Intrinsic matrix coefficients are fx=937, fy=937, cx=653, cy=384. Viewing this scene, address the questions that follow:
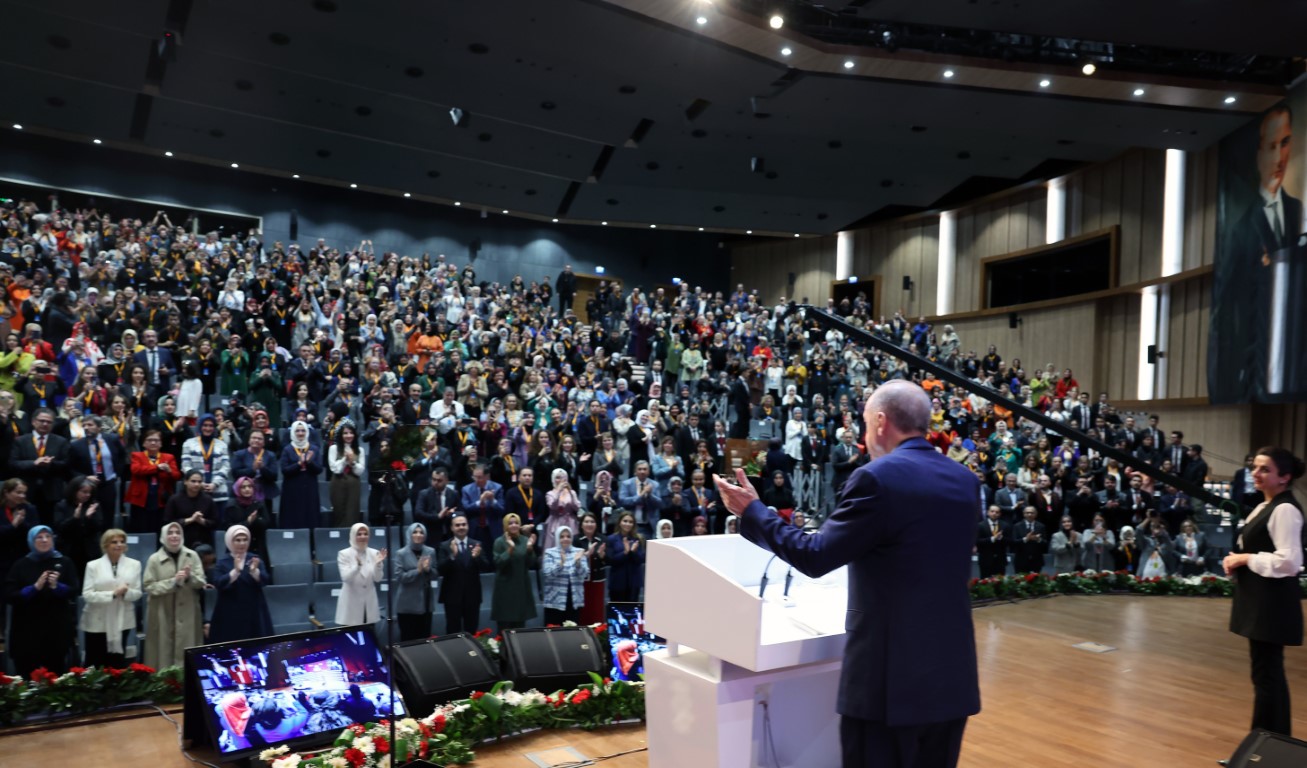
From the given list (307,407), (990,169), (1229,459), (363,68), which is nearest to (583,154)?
(363,68)

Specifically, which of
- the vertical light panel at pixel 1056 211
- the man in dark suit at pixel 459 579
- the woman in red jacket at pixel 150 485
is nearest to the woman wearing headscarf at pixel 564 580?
the man in dark suit at pixel 459 579

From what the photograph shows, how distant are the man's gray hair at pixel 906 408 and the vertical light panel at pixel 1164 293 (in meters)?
15.8

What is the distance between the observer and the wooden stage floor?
427cm

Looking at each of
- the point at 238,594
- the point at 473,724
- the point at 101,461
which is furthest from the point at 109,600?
the point at 473,724

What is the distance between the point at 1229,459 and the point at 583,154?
12.2 meters

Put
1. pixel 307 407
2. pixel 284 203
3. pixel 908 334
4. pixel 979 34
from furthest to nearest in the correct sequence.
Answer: pixel 284 203 → pixel 908 334 → pixel 979 34 → pixel 307 407

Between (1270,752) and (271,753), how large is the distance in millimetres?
3818

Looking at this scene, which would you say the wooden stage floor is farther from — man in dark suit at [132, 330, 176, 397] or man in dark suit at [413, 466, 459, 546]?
man in dark suit at [132, 330, 176, 397]

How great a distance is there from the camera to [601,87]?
14.9 m

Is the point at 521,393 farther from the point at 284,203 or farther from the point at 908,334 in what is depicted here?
the point at 284,203

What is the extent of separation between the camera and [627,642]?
528cm

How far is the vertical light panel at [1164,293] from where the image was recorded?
1598 cm

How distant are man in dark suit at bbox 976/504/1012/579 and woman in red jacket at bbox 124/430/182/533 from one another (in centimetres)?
748

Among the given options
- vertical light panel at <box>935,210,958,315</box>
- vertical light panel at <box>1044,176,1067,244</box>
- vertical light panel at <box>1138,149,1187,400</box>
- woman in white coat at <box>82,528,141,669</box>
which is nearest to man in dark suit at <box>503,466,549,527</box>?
woman in white coat at <box>82,528,141,669</box>
